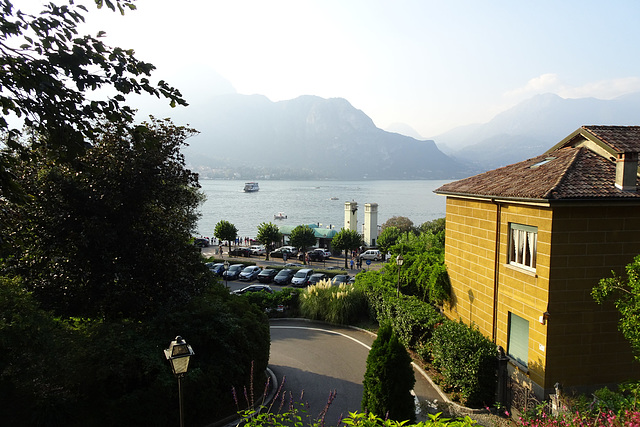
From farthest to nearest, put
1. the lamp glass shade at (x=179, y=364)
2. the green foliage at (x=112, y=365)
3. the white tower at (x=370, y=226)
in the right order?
the white tower at (x=370, y=226), the green foliage at (x=112, y=365), the lamp glass shade at (x=179, y=364)

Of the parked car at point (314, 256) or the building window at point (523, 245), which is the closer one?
the building window at point (523, 245)

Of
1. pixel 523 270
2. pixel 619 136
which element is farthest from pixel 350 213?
pixel 523 270

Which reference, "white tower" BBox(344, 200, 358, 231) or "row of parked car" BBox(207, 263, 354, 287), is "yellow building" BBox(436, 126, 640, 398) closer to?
"row of parked car" BBox(207, 263, 354, 287)

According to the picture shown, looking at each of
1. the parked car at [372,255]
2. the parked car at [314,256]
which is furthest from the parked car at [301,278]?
the parked car at [372,255]

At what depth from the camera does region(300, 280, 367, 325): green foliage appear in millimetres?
18984

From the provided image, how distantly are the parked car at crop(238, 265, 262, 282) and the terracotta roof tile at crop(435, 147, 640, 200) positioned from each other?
2155 centimetres

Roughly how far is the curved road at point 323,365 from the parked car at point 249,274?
12423 mm

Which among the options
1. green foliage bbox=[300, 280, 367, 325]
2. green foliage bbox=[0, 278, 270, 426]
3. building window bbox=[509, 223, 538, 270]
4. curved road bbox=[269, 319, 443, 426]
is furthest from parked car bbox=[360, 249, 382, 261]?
green foliage bbox=[0, 278, 270, 426]

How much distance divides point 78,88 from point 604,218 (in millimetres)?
11250

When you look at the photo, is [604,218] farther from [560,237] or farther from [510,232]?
[510,232]

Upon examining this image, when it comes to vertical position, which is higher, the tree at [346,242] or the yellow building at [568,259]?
the yellow building at [568,259]

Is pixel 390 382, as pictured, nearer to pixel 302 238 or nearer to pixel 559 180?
pixel 559 180

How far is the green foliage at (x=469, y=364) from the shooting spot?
10.9 m

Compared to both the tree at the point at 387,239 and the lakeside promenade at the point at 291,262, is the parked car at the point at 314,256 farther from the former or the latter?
the tree at the point at 387,239
